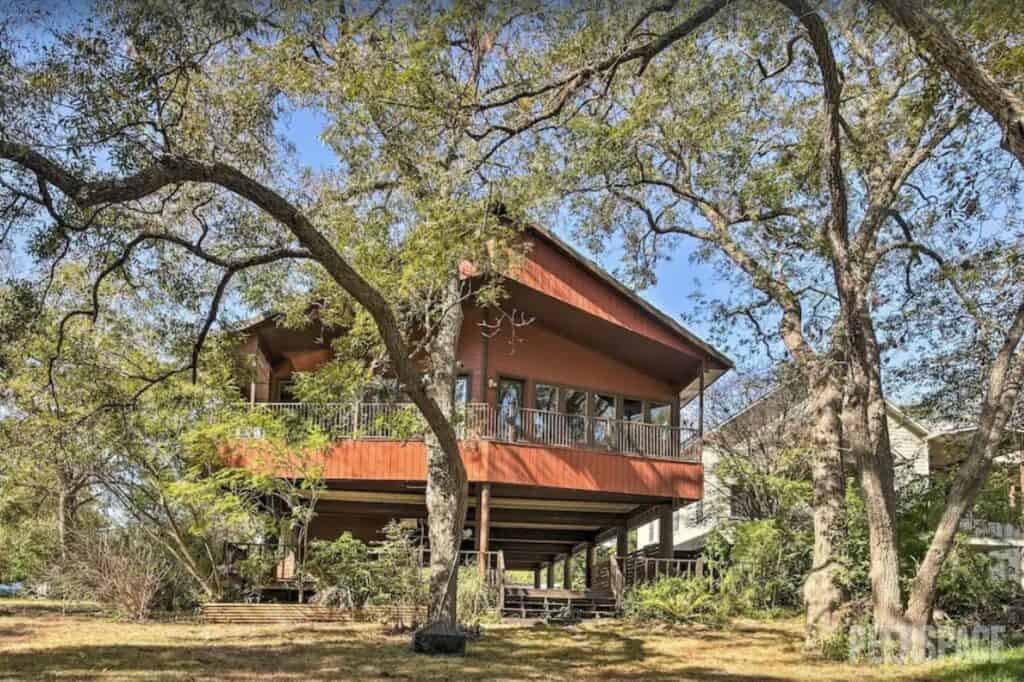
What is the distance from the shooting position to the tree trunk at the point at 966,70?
21.0 feet

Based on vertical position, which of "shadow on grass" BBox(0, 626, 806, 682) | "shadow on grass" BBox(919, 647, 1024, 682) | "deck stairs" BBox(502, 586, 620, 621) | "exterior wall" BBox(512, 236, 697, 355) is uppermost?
"exterior wall" BBox(512, 236, 697, 355)

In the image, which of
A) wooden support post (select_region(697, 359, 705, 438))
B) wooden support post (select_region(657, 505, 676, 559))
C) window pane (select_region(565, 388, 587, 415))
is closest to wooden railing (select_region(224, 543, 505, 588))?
wooden support post (select_region(657, 505, 676, 559))

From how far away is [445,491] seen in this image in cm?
1252

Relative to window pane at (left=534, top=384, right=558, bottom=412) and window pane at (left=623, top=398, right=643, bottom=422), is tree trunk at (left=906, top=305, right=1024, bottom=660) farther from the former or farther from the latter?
window pane at (left=623, top=398, right=643, bottom=422)

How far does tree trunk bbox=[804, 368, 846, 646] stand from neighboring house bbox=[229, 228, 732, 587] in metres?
6.58

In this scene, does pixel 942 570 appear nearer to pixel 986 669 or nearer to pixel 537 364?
pixel 986 669

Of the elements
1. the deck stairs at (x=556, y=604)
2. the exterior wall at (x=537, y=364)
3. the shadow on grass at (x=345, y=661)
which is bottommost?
the deck stairs at (x=556, y=604)

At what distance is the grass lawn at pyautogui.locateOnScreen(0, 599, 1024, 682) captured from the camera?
8.90 metres

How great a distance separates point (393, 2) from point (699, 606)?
11.8 m

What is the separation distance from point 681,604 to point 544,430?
503 centimetres

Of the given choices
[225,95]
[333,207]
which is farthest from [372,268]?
[225,95]

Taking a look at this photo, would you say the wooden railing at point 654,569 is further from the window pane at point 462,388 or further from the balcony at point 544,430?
the window pane at point 462,388

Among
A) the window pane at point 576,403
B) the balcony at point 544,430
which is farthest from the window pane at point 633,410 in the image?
the balcony at point 544,430

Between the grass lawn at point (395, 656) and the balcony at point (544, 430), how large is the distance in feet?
15.4
